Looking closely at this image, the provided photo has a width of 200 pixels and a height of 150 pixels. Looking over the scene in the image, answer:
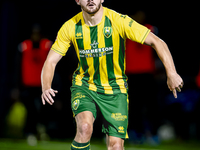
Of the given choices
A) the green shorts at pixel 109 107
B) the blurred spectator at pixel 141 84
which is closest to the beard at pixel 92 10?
the green shorts at pixel 109 107

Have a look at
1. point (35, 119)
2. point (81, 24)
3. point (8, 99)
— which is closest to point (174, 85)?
point (81, 24)

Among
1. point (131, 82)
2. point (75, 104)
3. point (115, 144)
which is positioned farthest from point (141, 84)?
point (75, 104)

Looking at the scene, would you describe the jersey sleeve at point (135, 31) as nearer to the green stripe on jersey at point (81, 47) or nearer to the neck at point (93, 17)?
the neck at point (93, 17)

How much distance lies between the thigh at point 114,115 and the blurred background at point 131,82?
8.71ft

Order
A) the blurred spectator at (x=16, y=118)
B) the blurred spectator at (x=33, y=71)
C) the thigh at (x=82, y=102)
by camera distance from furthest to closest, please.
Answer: the blurred spectator at (x=16, y=118), the blurred spectator at (x=33, y=71), the thigh at (x=82, y=102)

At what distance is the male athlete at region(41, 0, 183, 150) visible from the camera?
4422 mm

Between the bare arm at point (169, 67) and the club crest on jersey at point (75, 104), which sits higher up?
the bare arm at point (169, 67)

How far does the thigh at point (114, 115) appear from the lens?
4500 mm

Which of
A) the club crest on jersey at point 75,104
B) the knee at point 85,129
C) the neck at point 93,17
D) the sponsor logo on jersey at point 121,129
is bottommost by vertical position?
the sponsor logo on jersey at point 121,129

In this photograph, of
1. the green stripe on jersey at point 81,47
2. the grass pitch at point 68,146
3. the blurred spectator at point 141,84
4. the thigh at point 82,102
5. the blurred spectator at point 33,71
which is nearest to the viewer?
the thigh at point 82,102

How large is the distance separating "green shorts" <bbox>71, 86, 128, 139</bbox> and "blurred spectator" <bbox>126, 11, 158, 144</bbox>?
8.62ft

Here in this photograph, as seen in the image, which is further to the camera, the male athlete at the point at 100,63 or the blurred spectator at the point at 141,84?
A: the blurred spectator at the point at 141,84

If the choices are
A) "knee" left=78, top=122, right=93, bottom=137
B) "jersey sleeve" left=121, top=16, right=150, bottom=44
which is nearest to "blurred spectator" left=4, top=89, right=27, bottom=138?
"knee" left=78, top=122, right=93, bottom=137

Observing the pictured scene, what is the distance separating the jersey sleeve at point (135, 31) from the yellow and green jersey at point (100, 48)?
0.02 meters
